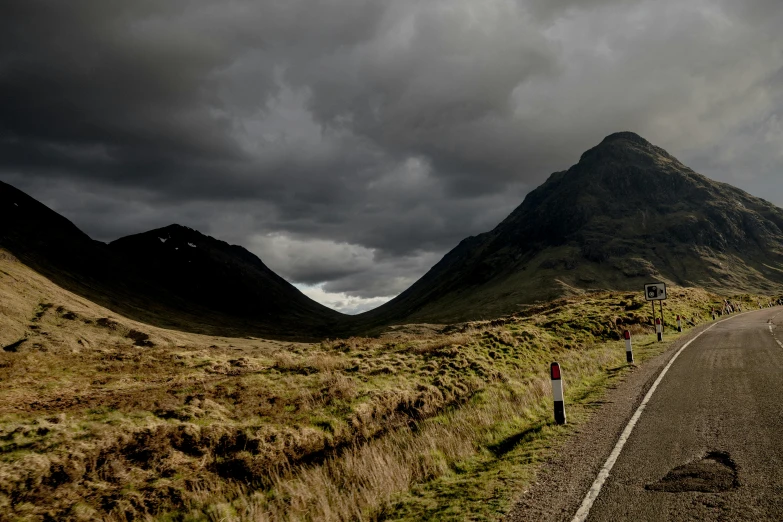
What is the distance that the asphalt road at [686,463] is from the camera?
17.7 feet

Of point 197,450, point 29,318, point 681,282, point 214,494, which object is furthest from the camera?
point 681,282

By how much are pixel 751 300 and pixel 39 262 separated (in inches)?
6849

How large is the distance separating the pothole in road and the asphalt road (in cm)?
1

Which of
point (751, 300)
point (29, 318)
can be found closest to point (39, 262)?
point (29, 318)

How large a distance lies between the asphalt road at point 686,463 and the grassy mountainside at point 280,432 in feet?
2.83

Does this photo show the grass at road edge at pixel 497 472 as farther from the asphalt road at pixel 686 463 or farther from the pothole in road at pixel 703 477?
the pothole in road at pixel 703 477

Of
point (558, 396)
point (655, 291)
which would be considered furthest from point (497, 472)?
point (655, 291)

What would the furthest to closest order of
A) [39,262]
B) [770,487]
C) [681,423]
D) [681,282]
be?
[681,282] < [39,262] < [681,423] < [770,487]

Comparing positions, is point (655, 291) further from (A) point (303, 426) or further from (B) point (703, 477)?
(A) point (303, 426)

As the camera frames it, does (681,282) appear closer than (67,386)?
No

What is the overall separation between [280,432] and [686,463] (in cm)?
971

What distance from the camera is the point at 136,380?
61.3 ft

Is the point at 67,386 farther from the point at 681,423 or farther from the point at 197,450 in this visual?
the point at 681,423

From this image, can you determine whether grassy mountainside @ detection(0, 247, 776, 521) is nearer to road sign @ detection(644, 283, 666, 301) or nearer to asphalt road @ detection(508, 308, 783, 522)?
asphalt road @ detection(508, 308, 783, 522)
